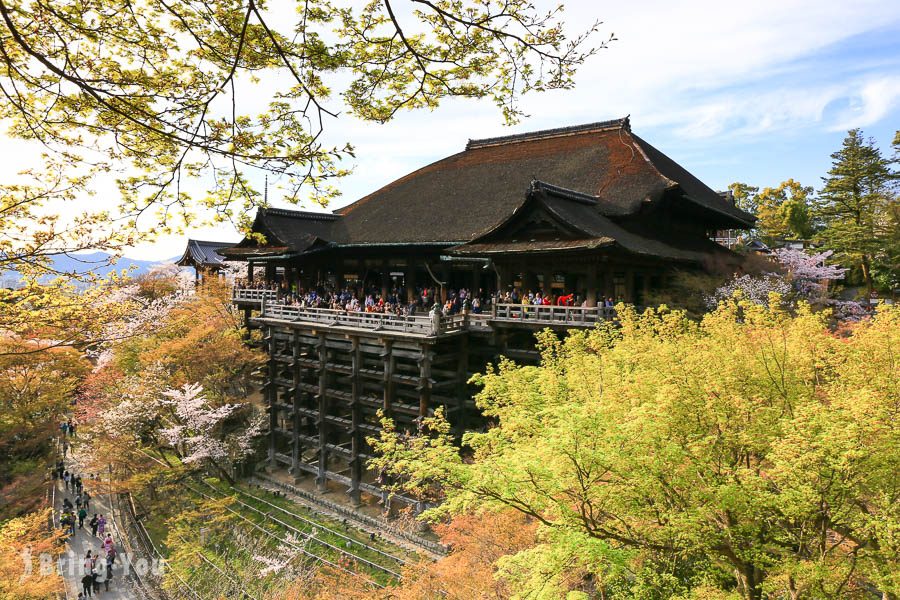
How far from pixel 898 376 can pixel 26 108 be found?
36.6 feet

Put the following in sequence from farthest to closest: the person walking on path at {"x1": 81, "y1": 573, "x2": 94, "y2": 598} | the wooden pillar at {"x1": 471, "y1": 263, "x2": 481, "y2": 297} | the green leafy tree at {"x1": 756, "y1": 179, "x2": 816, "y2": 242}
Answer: the green leafy tree at {"x1": 756, "y1": 179, "x2": 816, "y2": 242}, the wooden pillar at {"x1": 471, "y1": 263, "x2": 481, "y2": 297}, the person walking on path at {"x1": 81, "y1": 573, "x2": 94, "y2": 598}

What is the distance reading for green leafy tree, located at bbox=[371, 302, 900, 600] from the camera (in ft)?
20.8

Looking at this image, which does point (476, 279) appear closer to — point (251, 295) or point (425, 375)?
point (425, 375)

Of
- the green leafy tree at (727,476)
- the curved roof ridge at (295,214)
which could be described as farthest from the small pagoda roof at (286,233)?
the green leafy tree at (727,476)

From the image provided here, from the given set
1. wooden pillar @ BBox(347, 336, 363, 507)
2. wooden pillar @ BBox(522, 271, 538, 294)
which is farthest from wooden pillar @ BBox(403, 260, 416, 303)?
wooden pillar @ BBox(522, 271, 538, 294)

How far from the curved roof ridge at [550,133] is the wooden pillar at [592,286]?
11.1 metres

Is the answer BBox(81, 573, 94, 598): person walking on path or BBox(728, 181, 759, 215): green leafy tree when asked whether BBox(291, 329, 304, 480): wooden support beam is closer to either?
BBox(81, 573, 94, 598): person walking on path

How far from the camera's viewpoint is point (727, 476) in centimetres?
724

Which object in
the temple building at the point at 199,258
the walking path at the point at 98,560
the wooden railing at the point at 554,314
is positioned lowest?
the walking path at the point at 98,560

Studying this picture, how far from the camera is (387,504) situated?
19297mm

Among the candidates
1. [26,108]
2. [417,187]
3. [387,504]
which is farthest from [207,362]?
[26,108]

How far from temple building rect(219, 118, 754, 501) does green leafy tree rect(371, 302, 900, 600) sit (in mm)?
6426

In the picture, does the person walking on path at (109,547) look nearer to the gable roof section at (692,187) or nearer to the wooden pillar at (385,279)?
the wooden pillar at (385,279)

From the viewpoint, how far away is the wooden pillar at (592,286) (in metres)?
15.6
